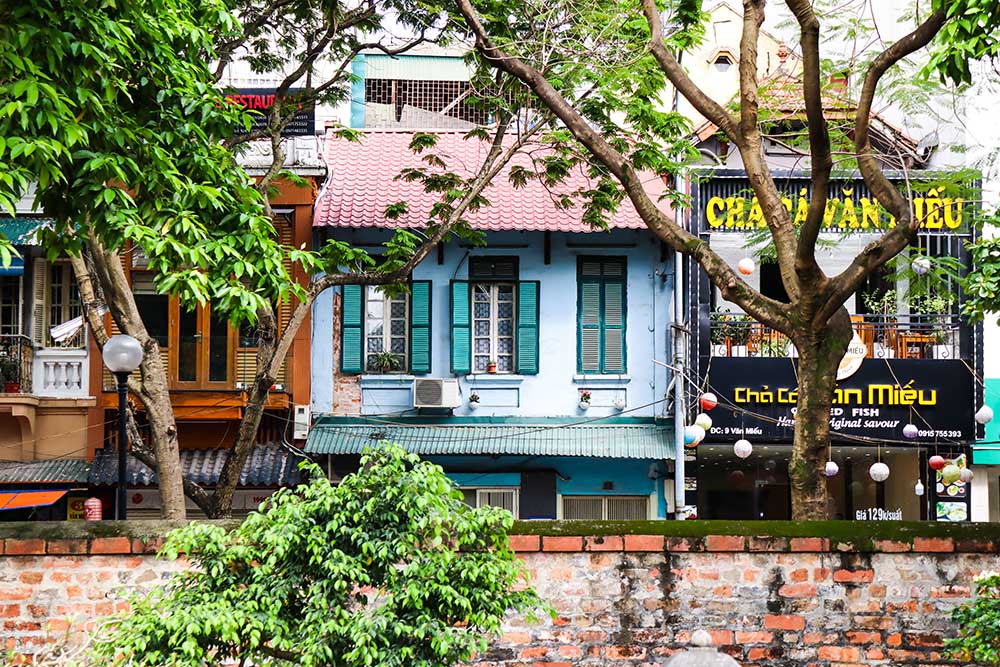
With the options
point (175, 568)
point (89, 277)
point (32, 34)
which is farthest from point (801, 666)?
point (89, 277)

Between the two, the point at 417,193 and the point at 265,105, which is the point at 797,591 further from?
the point at 265,105

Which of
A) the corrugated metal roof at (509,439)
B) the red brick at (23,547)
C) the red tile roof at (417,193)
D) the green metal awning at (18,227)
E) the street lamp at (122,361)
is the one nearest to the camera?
the red brick at (23,547)

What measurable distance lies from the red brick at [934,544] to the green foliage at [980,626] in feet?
0.85

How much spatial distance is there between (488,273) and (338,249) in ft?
15.0

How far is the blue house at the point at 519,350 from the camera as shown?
52.8ft

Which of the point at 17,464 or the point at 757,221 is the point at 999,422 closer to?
the point at 757,221

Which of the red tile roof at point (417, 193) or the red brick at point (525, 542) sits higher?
the red tile roof at point (417, 193)

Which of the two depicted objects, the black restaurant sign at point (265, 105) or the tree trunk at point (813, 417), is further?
the black restaurant sign at point (265, 105)

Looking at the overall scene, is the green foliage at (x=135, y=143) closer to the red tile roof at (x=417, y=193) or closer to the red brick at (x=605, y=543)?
the red brick at (x=605, y=543)

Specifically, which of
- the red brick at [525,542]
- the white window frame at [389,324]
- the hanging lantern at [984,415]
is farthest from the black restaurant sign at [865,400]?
the red brick at [525,542]

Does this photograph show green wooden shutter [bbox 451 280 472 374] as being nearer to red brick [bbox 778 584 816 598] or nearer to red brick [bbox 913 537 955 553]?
red brick [bbox 778 584 816 598]

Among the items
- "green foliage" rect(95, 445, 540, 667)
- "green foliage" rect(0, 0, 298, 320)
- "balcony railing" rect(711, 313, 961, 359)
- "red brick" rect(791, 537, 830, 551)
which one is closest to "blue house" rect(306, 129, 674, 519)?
"balcony railing" rect(711, 313, 961, 359)

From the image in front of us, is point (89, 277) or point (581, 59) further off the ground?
point (581, 59)

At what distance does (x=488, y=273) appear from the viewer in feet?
53.9
